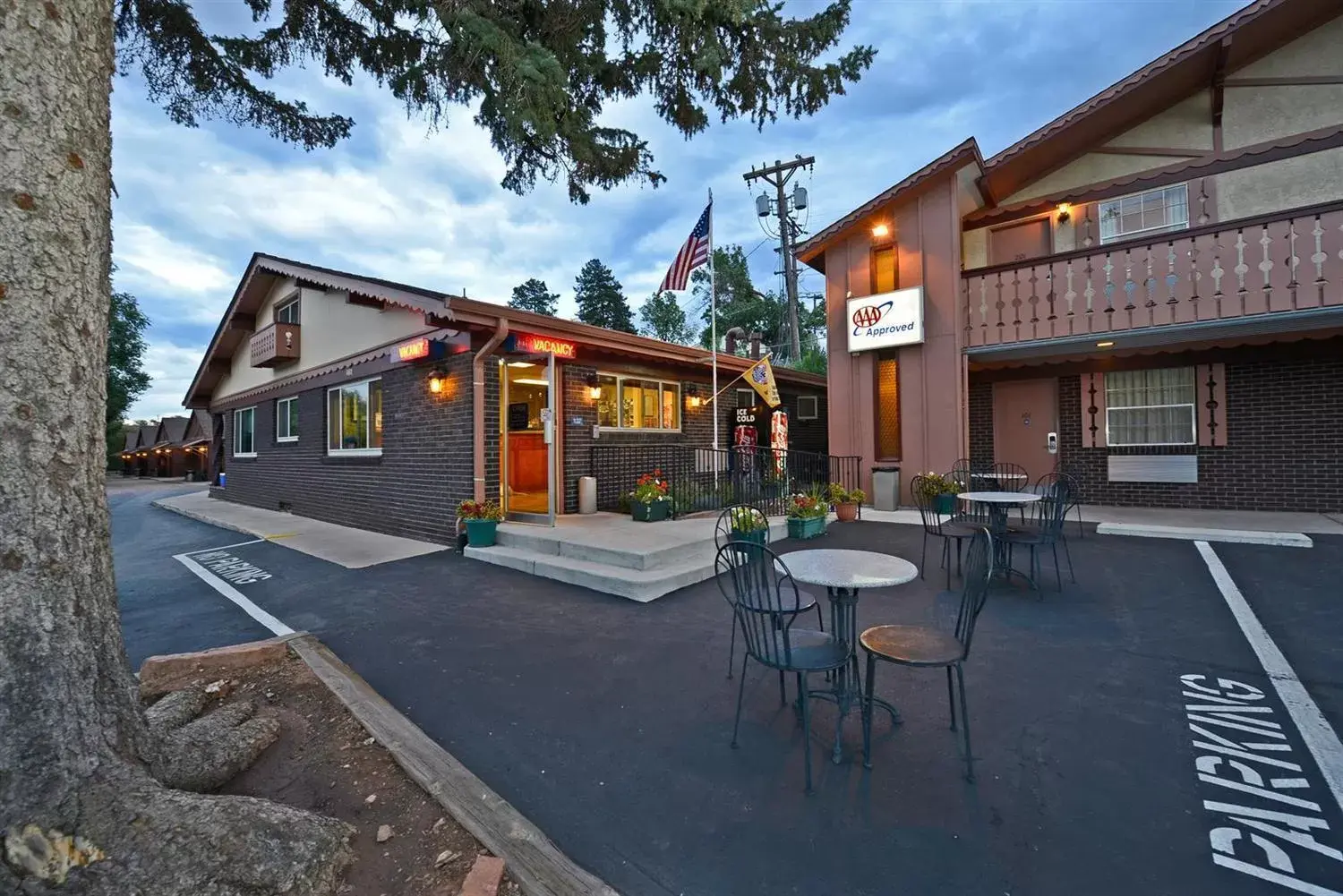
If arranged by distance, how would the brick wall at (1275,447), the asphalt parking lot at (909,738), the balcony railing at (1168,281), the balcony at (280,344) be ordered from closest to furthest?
the asphalt parking lot at (909,738), the balcony railing at (1168,281), the brick wall at (1275,447), the balcony at (280,344)

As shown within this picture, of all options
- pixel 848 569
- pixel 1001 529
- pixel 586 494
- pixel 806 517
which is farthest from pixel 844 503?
pixel 848 569

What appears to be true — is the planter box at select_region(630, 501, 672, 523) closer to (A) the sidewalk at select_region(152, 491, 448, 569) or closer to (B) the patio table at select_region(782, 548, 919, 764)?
(A) the sidewalk at select_region(152, 491, 448, 569)

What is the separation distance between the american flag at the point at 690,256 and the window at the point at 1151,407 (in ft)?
23.9

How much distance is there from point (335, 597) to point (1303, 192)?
1340cm

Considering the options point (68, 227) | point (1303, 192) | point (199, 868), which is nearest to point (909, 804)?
point (199, 868)

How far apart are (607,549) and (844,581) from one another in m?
3.49

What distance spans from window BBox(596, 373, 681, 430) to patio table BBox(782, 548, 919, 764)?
21.2ft

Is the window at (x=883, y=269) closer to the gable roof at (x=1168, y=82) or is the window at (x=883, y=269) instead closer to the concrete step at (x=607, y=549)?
the gable roof at (x=1168, y=82)

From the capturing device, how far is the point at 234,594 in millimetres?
5441

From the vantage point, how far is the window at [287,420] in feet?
37.2

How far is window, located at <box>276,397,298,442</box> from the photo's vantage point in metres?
11.3

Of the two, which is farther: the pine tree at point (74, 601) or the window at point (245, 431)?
the window at point (245, 431)

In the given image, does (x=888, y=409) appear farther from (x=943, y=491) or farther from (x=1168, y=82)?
(x=1168, y=82)

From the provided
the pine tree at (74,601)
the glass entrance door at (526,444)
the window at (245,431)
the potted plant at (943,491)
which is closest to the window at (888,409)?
the potted plant at (943,491)
